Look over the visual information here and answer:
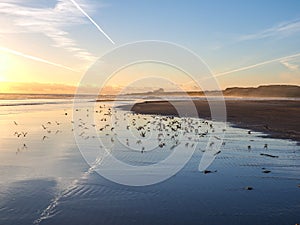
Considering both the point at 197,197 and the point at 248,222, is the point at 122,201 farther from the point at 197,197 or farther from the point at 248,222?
the point at 248,222

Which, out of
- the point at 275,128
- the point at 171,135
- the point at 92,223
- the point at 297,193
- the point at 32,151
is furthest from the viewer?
the point at 275,128

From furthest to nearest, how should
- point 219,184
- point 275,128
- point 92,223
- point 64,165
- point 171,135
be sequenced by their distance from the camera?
1. point 275,128
2. point 171,135
3. point 64,165
4. point 219,184
5. point 92,223

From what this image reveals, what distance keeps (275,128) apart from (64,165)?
18.7 m

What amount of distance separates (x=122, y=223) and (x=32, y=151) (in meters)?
9.73

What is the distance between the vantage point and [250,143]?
19.4 m

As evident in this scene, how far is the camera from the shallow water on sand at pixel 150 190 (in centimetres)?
823

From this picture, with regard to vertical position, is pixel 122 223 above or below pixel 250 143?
below

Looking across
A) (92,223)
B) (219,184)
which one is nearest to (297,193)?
(219,184)

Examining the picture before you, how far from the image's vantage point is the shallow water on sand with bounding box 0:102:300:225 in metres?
8.23

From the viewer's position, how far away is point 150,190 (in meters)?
10.4

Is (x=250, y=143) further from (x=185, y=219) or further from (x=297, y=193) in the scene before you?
(x=185, y=219)

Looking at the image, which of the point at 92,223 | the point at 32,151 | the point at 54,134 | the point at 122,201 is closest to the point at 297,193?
the point at 122,201

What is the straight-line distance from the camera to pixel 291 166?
44.8ft

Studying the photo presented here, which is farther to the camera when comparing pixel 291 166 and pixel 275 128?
pixel 275 128
